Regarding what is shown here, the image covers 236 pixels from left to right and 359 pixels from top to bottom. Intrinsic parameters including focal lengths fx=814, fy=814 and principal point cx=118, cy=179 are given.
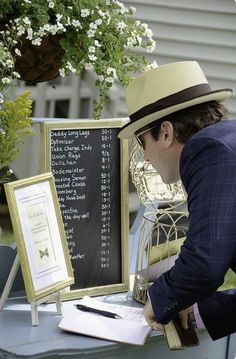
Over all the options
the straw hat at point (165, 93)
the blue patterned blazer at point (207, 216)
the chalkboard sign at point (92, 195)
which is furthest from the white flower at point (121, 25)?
the blue patterned blazer at point (207, 216)

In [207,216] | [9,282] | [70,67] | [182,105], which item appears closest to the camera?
[207,216]

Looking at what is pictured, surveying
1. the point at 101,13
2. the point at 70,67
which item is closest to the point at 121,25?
the point at 101,13

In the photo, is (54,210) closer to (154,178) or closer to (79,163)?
(79,163)

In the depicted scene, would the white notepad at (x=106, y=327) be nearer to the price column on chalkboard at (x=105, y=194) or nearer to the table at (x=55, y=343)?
the table at (x=55, y=343)

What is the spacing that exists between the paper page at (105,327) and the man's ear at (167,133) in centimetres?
59

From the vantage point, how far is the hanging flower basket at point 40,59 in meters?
2.78

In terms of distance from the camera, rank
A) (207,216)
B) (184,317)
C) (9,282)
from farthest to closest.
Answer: (9,282), (184,317), (207,216)

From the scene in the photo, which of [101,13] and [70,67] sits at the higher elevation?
[101,13]

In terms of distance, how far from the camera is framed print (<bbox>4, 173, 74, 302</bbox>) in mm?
2420

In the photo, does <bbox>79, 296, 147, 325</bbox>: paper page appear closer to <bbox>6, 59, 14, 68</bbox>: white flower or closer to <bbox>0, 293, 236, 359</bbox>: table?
<bbox>0, 293, 236, 359</bbox>: table

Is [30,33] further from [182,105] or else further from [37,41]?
[182,105]

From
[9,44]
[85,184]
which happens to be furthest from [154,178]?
[9,44]

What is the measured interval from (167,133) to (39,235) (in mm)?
524

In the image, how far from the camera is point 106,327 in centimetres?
249
